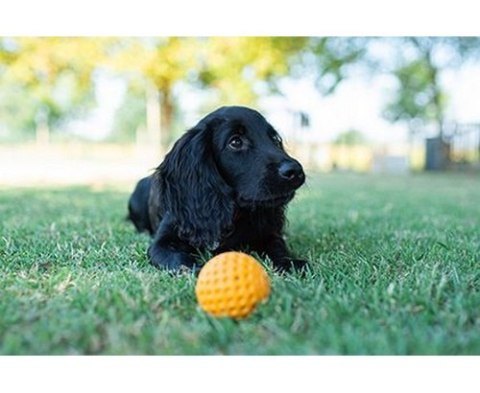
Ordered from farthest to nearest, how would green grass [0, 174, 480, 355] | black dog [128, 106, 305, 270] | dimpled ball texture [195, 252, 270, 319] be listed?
1. black dog [128, 106, 305, 270]
2. dimpled ball texture [195, 252, 270, 319]
3. green grass [0, 174, 480, 355]

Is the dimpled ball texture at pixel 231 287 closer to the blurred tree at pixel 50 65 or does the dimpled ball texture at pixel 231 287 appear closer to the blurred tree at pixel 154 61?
the blurred tree at pixel 50 65

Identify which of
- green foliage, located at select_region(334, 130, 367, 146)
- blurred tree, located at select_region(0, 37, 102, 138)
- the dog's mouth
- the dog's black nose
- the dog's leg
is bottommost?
green foliage, located at select_region(334, 130, 367, 146)

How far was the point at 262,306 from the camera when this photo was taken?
1.86m

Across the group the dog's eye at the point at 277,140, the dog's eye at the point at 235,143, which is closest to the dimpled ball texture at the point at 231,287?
the dog's eye at the point at 235,143

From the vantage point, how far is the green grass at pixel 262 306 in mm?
1591

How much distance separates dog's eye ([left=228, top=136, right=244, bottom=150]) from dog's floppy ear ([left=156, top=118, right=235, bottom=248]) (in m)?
0.12

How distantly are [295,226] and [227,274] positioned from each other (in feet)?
8.02

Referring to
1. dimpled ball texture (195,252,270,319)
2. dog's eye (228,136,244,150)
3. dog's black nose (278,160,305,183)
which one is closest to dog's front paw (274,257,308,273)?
dog's black nose (278,160,305,183)

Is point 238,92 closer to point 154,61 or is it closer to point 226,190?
point 154,61

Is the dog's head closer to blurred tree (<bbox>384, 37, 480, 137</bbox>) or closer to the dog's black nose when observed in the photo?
the dog's black nose

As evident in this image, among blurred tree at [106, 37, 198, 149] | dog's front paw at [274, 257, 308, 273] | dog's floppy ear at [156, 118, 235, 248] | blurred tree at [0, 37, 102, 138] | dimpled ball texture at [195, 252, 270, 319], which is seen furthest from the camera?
blurred tree at [106, 37, 198, 149]

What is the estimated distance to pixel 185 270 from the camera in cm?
246

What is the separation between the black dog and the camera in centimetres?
263
